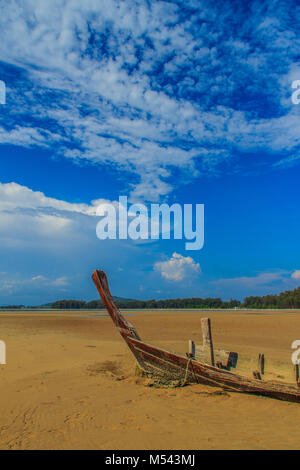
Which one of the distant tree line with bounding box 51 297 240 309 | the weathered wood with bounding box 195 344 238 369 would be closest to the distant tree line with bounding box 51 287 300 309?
the distant tree line with bounding box 51 297 240 309

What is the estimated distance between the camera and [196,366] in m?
7.61

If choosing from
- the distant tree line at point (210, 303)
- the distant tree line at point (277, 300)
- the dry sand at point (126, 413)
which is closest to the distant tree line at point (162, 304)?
the distant tree line at point (210, 303)

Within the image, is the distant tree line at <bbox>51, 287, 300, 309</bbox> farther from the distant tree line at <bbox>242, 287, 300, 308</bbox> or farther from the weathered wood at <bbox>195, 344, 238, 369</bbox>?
the weathered wood at <bbox>195, 344, 238, 369</bbox>

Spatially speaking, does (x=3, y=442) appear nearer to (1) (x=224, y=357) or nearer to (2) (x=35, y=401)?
(2) (x=35, y=401)

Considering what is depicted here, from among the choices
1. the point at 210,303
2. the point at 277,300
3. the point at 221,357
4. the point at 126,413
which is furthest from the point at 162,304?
the point at 126,413

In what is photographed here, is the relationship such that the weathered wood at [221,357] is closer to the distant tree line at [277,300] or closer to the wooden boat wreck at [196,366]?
the wooden boat wreck at [196,366]

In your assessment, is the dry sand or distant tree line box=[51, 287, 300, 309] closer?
the dry sand

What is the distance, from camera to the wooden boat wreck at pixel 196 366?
670cm

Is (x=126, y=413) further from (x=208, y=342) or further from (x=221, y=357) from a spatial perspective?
(x=221, y=357)

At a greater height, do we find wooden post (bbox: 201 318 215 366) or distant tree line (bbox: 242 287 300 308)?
wooden post (bbox: 201 318 215 366)

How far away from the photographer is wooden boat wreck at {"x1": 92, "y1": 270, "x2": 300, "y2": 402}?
6703 mm

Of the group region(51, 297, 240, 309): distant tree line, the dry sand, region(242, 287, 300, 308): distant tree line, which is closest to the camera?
the dry sand
